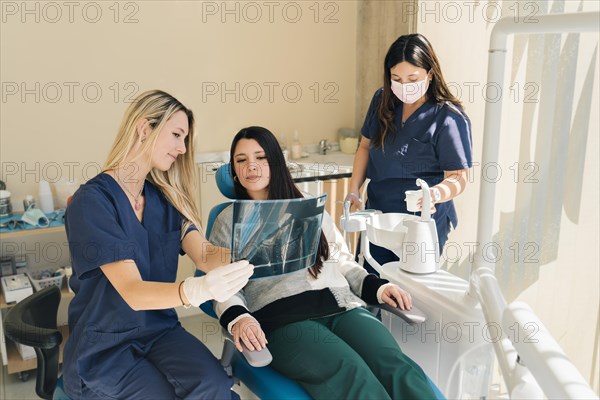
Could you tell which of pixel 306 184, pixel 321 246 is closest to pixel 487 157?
pixel 321 246

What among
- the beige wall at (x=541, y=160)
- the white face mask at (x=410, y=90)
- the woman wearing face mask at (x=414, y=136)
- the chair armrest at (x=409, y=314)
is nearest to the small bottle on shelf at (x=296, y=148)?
the beige wall at (x=541, y=160)

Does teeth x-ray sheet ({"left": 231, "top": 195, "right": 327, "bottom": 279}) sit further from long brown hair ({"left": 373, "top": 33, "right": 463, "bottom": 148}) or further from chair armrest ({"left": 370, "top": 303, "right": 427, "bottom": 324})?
long brown hair ({"left": 373, "top": 33, "right": 463, "bottom": 148})

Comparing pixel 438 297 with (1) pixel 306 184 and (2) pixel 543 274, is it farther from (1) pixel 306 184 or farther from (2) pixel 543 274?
(2) pixel 543 274

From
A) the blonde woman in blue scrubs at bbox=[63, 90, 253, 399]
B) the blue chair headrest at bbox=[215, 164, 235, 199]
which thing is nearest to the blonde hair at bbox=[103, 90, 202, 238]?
the blonde woman in blue scrubs at bbox=[63, 90, 253, 399]

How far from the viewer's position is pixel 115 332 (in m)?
1.47

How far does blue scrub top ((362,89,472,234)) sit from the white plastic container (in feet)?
5.27

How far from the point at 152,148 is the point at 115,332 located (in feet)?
1.63

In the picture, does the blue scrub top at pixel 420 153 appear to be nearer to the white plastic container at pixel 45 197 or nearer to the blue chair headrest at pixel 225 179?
the blue chair headrest at pixel 225 179

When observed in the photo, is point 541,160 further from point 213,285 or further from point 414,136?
point 213,285

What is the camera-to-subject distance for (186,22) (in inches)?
118

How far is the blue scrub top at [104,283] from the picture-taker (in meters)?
1.39

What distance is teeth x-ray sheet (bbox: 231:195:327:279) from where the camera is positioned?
1.41 m

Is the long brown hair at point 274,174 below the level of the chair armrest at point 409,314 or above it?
above

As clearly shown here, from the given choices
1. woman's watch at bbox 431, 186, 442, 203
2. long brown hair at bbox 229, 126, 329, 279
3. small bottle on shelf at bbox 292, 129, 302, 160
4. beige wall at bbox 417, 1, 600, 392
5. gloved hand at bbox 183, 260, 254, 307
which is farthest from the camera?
small bottle on shelf at bbox 292, 129, 302, 160
